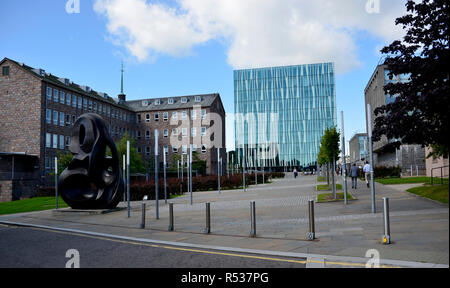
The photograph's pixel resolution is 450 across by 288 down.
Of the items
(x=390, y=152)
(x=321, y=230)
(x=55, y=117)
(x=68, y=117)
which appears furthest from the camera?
(x=68, y=117)

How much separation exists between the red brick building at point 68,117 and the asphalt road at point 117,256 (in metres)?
44.8

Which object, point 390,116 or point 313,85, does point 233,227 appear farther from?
point 313,85

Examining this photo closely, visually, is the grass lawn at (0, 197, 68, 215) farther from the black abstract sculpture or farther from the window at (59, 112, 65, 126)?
the window at (59, 112, 65, 126)

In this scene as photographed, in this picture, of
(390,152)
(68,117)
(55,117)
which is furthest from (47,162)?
(390,152)

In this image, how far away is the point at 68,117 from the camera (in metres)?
56.9

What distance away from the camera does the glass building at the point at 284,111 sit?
101562mm

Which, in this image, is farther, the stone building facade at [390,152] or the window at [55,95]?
the window at [55,95]

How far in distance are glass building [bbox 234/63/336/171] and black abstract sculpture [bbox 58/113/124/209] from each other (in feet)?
274

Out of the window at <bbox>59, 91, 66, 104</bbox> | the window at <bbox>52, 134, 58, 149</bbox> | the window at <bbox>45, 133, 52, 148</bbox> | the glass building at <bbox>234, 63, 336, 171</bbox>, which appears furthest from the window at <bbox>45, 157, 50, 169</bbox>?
the glass building at <bbox>234, 63, 336, 171</bbox>

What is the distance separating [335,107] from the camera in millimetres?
101125

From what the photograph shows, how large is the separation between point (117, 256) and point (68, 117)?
54.2 m

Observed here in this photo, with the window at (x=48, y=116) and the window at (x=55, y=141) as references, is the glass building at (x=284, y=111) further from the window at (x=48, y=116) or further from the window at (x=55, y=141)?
the window at (x=48, y=116)

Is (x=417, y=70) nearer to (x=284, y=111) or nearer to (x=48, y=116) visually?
(x=48, y=116)

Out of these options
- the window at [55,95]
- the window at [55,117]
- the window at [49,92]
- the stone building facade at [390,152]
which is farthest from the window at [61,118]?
the stone building facade at [390,152]
